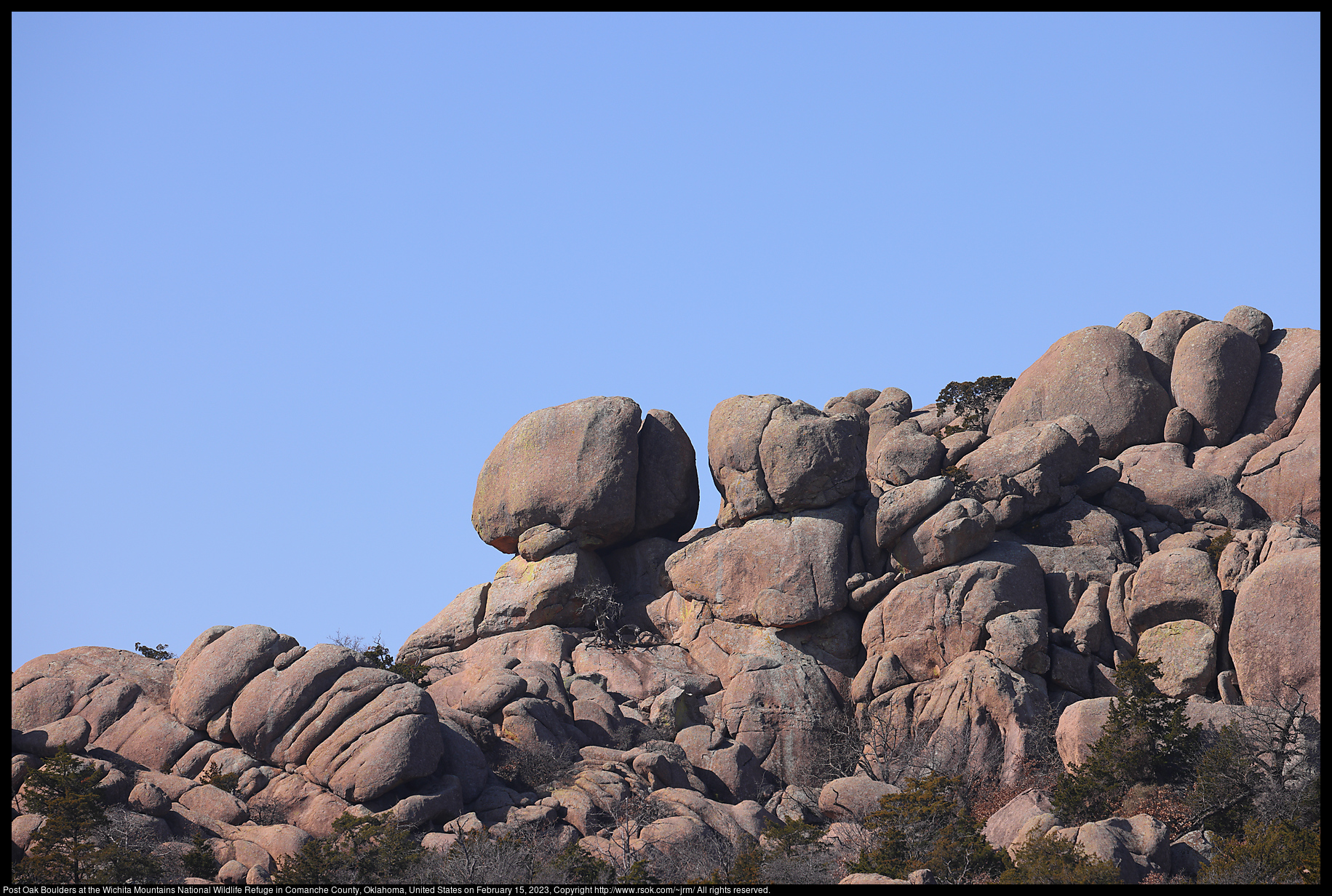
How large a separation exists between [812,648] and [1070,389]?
16140mm

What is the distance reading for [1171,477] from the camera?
48.1 meters

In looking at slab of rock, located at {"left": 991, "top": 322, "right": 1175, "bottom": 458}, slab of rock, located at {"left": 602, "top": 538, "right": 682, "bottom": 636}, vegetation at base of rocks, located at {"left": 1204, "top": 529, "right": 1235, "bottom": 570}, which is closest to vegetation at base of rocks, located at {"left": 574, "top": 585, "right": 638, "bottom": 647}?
slab of rock, located at {"left": 602, "top": 538, "right": 682, "bottom": 636}

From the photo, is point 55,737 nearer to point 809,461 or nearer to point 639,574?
point 639,574

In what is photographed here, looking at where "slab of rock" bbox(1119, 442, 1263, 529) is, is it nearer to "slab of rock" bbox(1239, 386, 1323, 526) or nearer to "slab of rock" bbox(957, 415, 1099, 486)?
"slab of rock" bbox(1239, 386, 1323, 526)

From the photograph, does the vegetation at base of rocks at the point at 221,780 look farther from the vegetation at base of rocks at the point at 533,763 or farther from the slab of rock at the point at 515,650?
the slab of rock at the point at 515,650

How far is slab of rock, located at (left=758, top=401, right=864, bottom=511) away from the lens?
46250 mm

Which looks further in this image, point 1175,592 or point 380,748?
point 1175,592

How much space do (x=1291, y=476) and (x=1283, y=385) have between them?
5701mm

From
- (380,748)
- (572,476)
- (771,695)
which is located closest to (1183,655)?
(771,695)

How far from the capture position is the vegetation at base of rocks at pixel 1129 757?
34562 millimetres

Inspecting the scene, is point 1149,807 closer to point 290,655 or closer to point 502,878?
point 502,878

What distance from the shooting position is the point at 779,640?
44844 mm

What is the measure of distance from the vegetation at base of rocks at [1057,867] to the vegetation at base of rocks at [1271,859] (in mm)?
2415

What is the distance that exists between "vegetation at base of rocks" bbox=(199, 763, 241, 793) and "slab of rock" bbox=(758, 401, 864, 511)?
19682 mm
